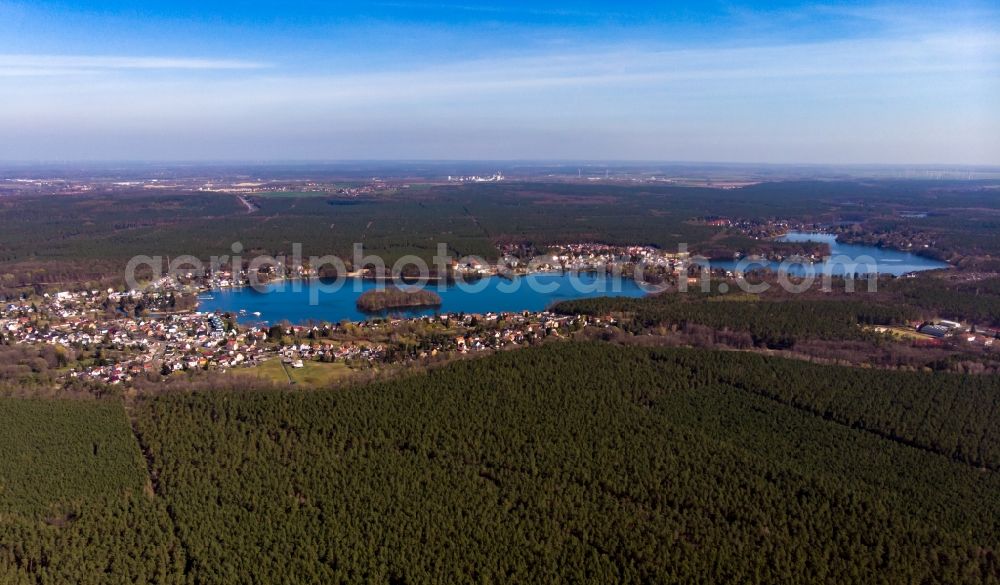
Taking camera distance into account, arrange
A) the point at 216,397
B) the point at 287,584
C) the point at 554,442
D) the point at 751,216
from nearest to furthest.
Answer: the point at 287,584, the point at 554,442, the point at 216,397, the point at 751,216

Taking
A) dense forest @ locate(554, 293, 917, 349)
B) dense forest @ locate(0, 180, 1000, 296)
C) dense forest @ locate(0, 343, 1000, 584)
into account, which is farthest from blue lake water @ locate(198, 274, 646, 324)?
dense forest @ locate(0, 343, 1000, 584)

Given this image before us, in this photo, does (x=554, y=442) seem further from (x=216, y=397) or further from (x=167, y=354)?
(x=167, y=354)

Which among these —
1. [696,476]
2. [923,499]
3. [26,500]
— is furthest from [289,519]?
[923,499]

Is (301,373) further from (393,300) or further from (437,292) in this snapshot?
(437,292)

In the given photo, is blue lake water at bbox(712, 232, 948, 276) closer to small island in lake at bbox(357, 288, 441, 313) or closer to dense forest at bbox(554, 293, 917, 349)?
dense forest at bbox(554, 293, 917, 349)

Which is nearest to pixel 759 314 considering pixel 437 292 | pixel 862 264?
pixel 437 292
